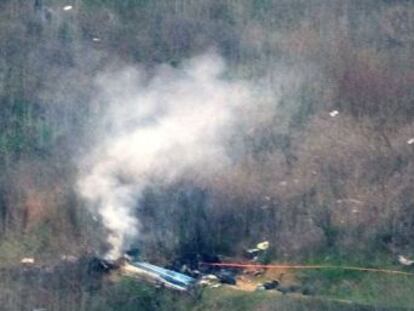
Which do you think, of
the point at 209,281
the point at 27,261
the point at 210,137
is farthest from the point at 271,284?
the point at 27,261

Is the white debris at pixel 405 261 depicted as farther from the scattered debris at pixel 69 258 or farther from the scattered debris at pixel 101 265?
the scattered debris at pixel 69 258

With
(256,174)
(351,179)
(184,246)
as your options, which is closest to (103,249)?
(184,246)

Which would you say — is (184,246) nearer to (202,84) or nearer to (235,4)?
(202,84)

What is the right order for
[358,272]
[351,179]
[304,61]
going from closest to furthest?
[358,272] < [351,179] < [304,61]

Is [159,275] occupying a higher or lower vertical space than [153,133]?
lower

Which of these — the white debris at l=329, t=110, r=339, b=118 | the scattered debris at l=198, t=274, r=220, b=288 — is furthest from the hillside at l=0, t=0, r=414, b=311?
the scattered debris at l=198, t=274, r=220, b=288

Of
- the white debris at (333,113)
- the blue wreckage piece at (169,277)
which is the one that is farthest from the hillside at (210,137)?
the blue wreckage piece at (169,277)

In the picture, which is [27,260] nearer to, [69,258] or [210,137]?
[69,258]

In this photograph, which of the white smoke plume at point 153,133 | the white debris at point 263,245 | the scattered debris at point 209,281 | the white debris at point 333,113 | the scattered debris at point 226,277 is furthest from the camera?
the white debris at point 333,113

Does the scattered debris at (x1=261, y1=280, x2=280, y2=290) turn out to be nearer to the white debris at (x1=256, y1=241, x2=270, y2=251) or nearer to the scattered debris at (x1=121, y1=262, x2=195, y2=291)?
the white debris at (x1=256, y1=241, x2=270, y2=251)
